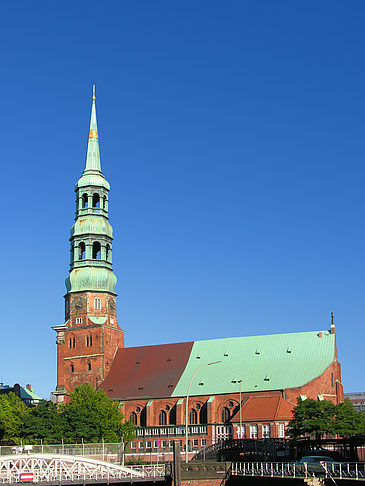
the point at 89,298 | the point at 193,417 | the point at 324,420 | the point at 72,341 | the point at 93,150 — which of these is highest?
the point at 93,150

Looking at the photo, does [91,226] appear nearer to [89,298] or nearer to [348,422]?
[89,298]

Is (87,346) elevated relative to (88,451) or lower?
elevated

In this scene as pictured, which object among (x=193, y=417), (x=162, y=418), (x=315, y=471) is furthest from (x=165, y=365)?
(x=315, y=471)

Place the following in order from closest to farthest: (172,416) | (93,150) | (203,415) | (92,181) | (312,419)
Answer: (312,419) → (203,415) → (172,416) → (92,181) → (93,150)

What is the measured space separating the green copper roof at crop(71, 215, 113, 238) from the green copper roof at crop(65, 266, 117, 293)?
4969 mm

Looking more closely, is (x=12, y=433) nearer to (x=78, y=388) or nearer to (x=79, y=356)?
(x=78, y=388)

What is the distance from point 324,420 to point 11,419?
129 ft

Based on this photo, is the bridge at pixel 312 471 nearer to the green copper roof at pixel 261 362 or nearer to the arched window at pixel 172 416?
the green copper roof at pixel 261 362

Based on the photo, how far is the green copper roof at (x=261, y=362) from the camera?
102312mm

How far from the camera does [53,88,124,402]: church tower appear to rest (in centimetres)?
11075

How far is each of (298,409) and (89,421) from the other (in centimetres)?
2323

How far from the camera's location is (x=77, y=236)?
364 feet

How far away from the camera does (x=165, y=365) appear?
112 meters

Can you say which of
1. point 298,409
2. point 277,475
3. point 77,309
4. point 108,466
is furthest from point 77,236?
point 277,475
